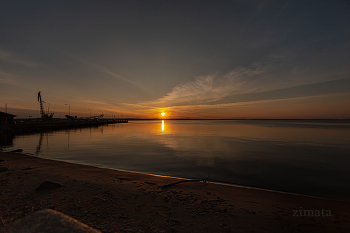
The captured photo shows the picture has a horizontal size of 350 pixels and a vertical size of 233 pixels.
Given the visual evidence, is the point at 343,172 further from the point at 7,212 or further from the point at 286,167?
the point at 7,212

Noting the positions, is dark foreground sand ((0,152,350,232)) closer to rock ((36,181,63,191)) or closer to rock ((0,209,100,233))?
rock ((36,181,63,191))

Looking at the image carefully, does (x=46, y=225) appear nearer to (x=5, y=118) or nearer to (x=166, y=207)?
(x=166, y=207)

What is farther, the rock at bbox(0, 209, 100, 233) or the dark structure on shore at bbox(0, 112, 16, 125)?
the dark structure on shore at bbox(0, 112, 16, 125)

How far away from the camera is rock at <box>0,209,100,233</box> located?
2857 mm

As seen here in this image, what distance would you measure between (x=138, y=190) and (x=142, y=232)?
12.4 feet

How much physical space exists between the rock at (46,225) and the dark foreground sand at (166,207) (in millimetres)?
2589

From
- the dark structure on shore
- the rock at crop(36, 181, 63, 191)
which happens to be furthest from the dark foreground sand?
the dark structure on shore

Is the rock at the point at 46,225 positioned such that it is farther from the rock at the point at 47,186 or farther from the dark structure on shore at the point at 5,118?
the dark structure on shore at the point at 5,118

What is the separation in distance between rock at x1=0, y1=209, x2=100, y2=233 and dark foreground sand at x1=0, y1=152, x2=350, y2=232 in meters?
2.59

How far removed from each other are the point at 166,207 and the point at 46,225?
4.92 meters

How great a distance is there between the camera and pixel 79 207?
6457 millimetres

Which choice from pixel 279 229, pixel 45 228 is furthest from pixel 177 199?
pixel 45 228

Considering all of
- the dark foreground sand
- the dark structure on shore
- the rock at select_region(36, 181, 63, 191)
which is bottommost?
the dark foreground sand

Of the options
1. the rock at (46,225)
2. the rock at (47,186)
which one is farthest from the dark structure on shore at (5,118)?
the rock at (46,225)
